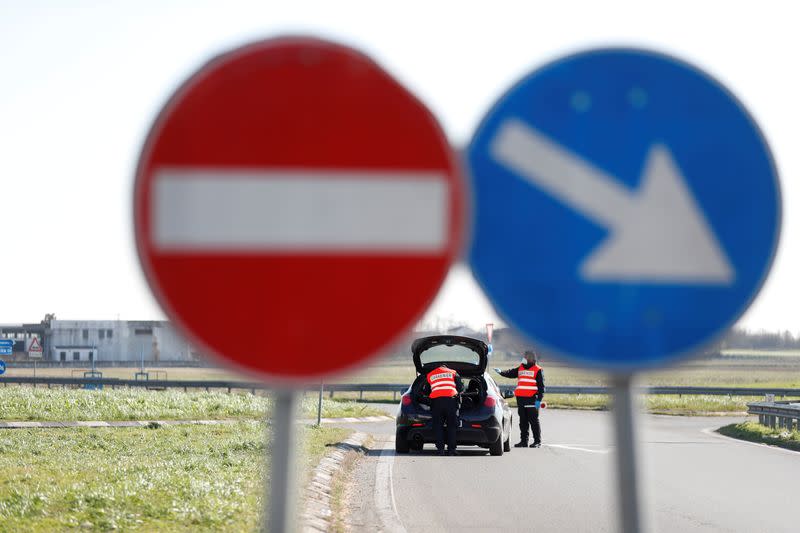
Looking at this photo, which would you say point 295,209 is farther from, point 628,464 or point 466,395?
point 466,395

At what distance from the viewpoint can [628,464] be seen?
2559 millimetres

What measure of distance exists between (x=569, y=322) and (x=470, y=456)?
16.1m

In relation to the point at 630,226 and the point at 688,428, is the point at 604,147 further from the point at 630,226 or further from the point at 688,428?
the point at 688,428

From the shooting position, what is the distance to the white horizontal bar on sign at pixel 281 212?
2.27 m

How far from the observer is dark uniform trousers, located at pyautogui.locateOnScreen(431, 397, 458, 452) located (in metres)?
17.7

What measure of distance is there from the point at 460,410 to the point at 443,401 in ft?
3.40

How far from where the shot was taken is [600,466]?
54.5 ft

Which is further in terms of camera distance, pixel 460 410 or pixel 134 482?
pixel 460 410

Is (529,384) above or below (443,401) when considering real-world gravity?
above

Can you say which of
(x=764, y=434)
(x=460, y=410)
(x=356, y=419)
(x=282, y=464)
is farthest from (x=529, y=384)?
(x=282, y=464)

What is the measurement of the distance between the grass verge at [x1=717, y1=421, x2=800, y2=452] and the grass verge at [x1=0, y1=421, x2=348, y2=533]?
912cm

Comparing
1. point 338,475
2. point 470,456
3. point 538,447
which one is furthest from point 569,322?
point 538,447

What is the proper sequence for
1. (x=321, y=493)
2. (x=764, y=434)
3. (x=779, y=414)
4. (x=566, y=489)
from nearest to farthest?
(x=321, y=493), (x=566, y=489), (x=764, y=434), (x=779, y=414)

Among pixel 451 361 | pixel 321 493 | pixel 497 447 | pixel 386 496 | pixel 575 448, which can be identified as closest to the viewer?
pixel 321 493
